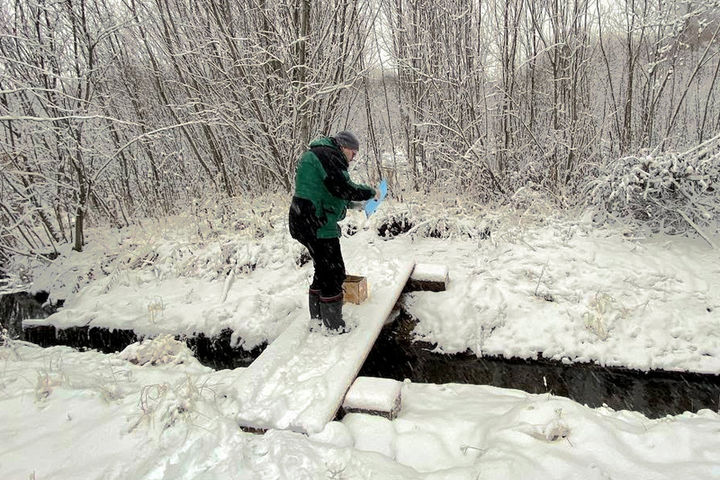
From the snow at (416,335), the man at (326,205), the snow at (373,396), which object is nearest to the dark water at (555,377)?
the snow at (416,335)

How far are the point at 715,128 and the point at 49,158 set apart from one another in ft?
34.9

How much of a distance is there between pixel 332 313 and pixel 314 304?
0.25m

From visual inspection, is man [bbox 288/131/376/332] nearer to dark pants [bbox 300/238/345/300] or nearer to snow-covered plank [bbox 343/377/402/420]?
dark pants [bbox 300/238/345/300]

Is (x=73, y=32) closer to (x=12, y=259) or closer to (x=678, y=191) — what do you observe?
(x=12, y=259)

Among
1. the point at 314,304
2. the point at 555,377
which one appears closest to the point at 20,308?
the point at 314,304

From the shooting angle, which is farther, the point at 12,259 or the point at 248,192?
the point at 248,192

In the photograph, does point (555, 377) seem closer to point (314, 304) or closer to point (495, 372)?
point (495, 372)

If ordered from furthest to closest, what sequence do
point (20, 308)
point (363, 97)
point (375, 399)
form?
point (363, 97) → point (20, 308) → point (375, 399)

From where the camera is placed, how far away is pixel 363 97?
795 centimetres

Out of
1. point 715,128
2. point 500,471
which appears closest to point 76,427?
point 500,471

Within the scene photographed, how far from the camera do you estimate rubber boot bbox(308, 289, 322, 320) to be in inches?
149

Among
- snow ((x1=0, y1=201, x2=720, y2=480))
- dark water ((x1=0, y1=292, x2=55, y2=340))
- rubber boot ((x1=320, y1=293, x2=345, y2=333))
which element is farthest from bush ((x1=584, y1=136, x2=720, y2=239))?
dark water ((x1=0, y1=292, x2=55, y2=340))

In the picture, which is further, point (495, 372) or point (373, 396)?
point (495, 372)

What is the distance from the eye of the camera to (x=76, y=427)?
261cm
